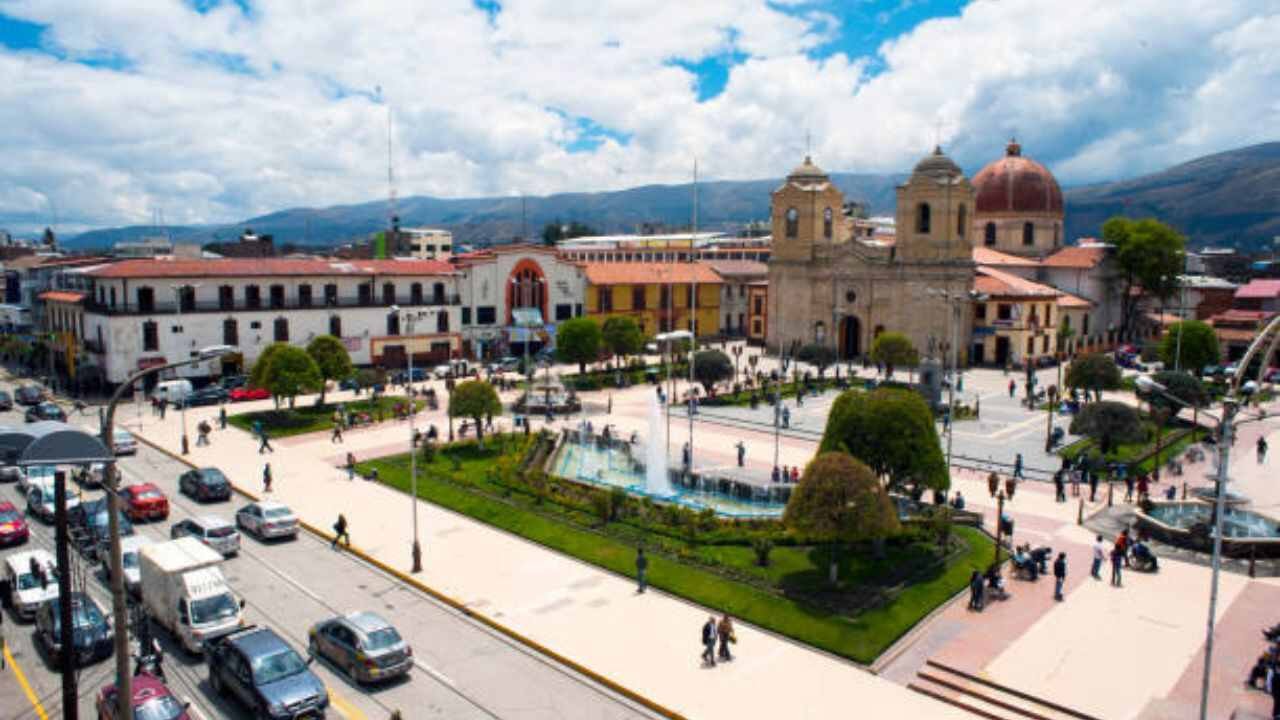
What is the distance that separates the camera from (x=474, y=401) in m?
36.9

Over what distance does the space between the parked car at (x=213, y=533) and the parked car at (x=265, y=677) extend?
7.96 metres

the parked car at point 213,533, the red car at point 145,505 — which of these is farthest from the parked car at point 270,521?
the red car at point 145,505

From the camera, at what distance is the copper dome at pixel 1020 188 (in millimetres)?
73812

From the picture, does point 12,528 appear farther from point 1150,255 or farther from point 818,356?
point 1150,255

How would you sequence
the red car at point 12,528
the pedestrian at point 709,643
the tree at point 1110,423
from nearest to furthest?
1. the pedestrian at point 709,643
2. the red car at point 12,528
3. the tree at point 1110,423

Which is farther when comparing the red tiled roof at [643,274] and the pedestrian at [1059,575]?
the red tiled roof at [643,274]

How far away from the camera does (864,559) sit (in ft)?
77.9

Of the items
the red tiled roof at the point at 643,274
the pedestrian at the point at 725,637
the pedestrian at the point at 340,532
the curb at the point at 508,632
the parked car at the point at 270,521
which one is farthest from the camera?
the red tiled roof at the point at 643,274

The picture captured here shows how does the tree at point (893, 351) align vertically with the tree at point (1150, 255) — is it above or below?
below

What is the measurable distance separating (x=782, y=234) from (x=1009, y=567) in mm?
48673

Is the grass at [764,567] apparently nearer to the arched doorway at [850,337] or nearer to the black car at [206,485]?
the black car at [206,485]

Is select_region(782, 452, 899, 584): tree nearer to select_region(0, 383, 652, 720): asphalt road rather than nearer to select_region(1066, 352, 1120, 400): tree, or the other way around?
select_region(0, 383, 652, 720): asphalt road

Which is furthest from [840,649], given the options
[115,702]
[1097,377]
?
[1097,377]

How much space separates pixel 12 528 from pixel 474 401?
16.7 metres
